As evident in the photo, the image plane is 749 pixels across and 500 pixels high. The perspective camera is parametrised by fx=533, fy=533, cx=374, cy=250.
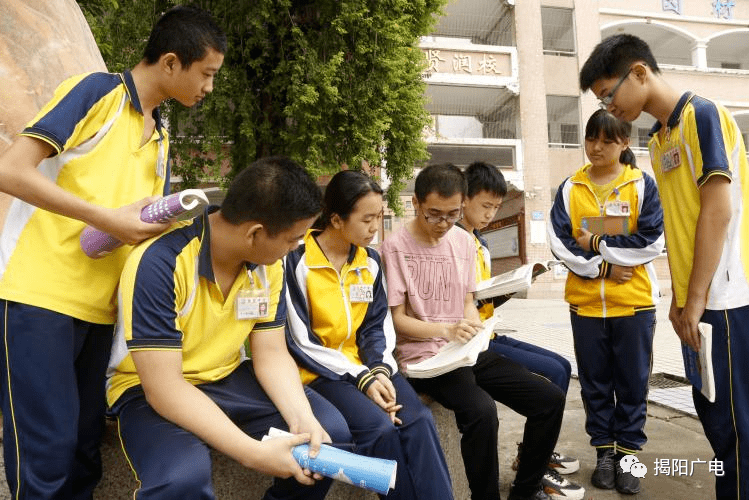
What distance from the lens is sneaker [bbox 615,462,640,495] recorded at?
245 centimetres

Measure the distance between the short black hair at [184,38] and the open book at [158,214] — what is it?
510 mm

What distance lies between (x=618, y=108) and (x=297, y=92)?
5510mm

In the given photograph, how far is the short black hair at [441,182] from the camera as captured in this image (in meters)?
2.29

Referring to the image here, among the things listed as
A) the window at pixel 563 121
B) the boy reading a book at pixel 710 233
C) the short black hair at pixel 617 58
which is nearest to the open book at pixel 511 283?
the boy reading a book at pixel 710 233

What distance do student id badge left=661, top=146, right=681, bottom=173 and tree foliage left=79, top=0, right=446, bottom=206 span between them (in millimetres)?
5537

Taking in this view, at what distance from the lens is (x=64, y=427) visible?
1435 millimetres

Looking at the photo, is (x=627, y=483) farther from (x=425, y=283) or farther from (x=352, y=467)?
(x=352, y=467)

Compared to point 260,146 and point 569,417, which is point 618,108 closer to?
point 569,417

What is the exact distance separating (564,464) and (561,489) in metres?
0.36

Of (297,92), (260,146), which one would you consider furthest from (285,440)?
(260,146)

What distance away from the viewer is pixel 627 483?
8.10 ft

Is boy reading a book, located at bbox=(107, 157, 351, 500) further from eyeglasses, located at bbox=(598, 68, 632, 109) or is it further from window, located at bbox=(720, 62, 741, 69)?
window, located at bbox=(720, 62, 741, 69)

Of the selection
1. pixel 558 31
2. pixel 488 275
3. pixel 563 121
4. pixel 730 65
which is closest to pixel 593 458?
pixel 488 275

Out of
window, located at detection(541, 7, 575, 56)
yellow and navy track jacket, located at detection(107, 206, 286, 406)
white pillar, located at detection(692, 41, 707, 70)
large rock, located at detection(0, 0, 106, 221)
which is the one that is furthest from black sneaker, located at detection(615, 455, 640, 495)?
white pillar, located at detection(692, 41, 707, 70)
